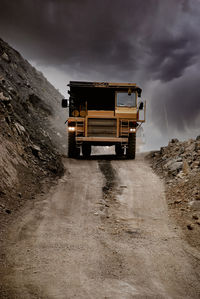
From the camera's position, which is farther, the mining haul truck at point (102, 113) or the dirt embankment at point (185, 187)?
the mining haul truck at point (102, 113)

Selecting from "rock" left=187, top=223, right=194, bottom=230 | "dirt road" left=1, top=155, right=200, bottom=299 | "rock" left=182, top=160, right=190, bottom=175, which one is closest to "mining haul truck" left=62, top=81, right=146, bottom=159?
"rock" left=182, top=160, right=190, bottom=175

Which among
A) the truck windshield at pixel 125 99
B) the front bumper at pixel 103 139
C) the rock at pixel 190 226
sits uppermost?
the truck windshield at pixel 125 99

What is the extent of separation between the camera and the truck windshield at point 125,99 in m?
13.1

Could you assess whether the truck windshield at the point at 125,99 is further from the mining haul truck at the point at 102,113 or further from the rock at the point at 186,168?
the rock at the point at 186,168

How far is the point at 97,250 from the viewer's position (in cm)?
390

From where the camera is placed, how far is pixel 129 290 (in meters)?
2.72

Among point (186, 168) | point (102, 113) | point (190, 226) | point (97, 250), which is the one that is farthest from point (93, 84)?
point (97, 250)

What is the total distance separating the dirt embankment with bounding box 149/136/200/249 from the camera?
5180mm

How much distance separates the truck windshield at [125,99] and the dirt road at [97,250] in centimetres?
695

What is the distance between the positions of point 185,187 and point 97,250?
4465 mm

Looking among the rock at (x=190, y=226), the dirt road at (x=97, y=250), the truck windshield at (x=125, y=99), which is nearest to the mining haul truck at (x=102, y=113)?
the truck windshield at (x=125, y=99)

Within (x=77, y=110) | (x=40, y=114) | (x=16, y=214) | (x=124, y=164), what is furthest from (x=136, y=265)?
(x=40, y=114)

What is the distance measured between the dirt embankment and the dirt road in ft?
0.96

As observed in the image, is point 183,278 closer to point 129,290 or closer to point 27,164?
point 129,290
